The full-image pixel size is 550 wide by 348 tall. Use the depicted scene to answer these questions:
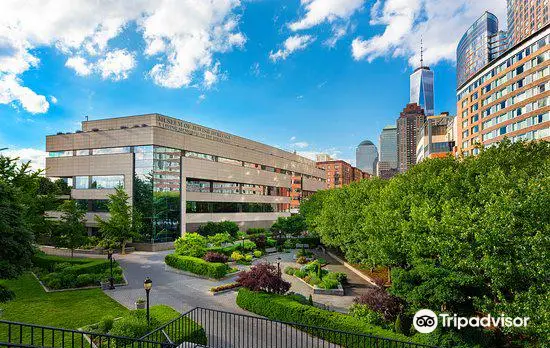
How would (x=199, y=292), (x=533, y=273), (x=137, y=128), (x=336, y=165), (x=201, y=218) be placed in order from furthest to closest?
(x=336, y=165) → (x=201, y=218) → (x=137, y=128) → (x=199, y=292) → (x=533, y=273)

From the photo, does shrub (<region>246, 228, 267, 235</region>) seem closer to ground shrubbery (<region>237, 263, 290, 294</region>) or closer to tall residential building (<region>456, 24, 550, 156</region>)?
tall residential building (<region>456, 24, 550, 156</region>)

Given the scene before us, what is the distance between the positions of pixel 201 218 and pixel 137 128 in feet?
54.5

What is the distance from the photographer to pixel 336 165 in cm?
17088

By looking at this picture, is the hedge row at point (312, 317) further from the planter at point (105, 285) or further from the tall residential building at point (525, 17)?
the tall residential building at point (525, 17)

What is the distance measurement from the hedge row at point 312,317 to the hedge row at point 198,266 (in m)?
7.00

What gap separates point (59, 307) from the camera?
18359mm

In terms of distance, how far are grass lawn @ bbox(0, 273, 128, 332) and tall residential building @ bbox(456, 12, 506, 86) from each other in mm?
182727

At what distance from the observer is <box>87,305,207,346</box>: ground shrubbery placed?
12758 millimetres

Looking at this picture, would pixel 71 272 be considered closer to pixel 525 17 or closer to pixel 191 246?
pixel 191 246

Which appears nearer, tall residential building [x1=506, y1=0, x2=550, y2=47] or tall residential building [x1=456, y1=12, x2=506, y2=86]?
tall residential building [x1=506, y1=0, x2=550, y2=47]

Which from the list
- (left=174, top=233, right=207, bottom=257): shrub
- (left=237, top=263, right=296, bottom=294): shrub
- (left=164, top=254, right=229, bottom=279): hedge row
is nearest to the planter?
(left=164, top=254, right=229, bottom=279): hedge row

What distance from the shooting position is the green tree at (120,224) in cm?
3816

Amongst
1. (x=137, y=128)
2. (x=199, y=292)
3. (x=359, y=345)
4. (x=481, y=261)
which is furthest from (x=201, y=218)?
(x=481, y=261)

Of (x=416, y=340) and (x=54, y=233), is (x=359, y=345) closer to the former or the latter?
(x=416, y=340)
